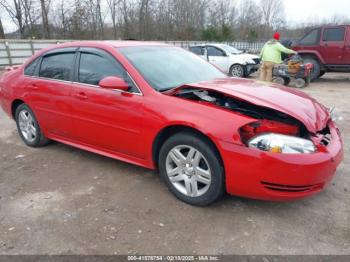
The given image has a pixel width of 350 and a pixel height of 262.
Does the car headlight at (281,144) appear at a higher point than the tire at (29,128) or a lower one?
higher

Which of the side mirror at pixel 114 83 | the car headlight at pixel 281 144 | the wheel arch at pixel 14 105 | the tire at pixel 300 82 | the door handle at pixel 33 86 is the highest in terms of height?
the side mirror at pixel 114 83

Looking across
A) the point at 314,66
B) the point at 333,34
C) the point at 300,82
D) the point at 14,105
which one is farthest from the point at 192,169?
the point at 333,34

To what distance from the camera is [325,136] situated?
325 cm

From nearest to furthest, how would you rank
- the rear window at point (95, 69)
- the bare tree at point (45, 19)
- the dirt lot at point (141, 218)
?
1. the dirt lot at point (141, 218)
2. the rear window at point (95, 69)
3. the bare tree at point (45, 19)

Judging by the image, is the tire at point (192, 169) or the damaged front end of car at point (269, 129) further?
the tire at point (192, 169)

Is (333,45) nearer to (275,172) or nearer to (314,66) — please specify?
(314,66)

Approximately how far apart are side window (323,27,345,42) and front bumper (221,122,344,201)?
1114 centimetres

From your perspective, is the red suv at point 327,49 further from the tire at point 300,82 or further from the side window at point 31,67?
the side window at point 31,67

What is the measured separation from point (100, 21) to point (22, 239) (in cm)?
3236

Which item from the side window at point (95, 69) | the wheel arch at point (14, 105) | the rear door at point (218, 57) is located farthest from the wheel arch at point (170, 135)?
the rear door at point (218, 57)

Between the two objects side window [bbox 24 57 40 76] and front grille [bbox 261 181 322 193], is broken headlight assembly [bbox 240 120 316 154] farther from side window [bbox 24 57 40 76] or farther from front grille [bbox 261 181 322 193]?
side window [bbox 24 57 40 76]

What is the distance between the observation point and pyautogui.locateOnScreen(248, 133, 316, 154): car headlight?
9.34 feet

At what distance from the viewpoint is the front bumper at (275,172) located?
281 centimetres

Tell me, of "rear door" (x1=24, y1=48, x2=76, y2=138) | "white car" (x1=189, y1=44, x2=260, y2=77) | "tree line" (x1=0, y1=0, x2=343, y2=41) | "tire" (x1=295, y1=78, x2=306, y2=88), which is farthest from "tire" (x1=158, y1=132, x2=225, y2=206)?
"tree line" (x1=0, y1=0, x2=343, y2=41)
